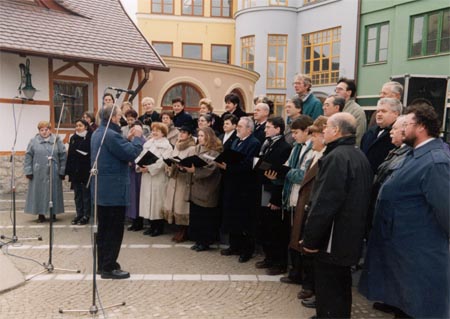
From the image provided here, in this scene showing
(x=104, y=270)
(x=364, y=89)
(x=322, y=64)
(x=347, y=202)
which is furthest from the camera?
(x=322, y=64)

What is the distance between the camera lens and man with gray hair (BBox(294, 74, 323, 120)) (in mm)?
5855

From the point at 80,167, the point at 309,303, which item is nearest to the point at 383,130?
the point at 309,303

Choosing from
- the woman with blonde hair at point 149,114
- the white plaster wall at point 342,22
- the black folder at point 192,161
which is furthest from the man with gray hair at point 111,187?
the white plaster wall at point 342,22

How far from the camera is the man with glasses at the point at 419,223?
11.1ft

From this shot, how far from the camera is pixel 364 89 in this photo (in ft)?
68.2

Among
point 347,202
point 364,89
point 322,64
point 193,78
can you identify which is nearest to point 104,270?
point 347,202

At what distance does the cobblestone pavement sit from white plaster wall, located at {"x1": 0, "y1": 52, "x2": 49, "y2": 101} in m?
5.29

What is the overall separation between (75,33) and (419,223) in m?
10.6

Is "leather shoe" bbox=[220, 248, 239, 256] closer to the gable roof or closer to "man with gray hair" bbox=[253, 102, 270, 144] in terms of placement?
"man with gray hair" bbox=[253, 102, 270, 144]

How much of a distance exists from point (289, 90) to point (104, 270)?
21.6m

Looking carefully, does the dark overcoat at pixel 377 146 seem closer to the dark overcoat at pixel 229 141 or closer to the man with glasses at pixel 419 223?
the man with glasses at pixel 419 223

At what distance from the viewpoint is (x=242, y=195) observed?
18.1 feet

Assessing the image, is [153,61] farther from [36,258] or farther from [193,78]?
[36,258]

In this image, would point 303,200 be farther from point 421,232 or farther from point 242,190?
point 242,190
